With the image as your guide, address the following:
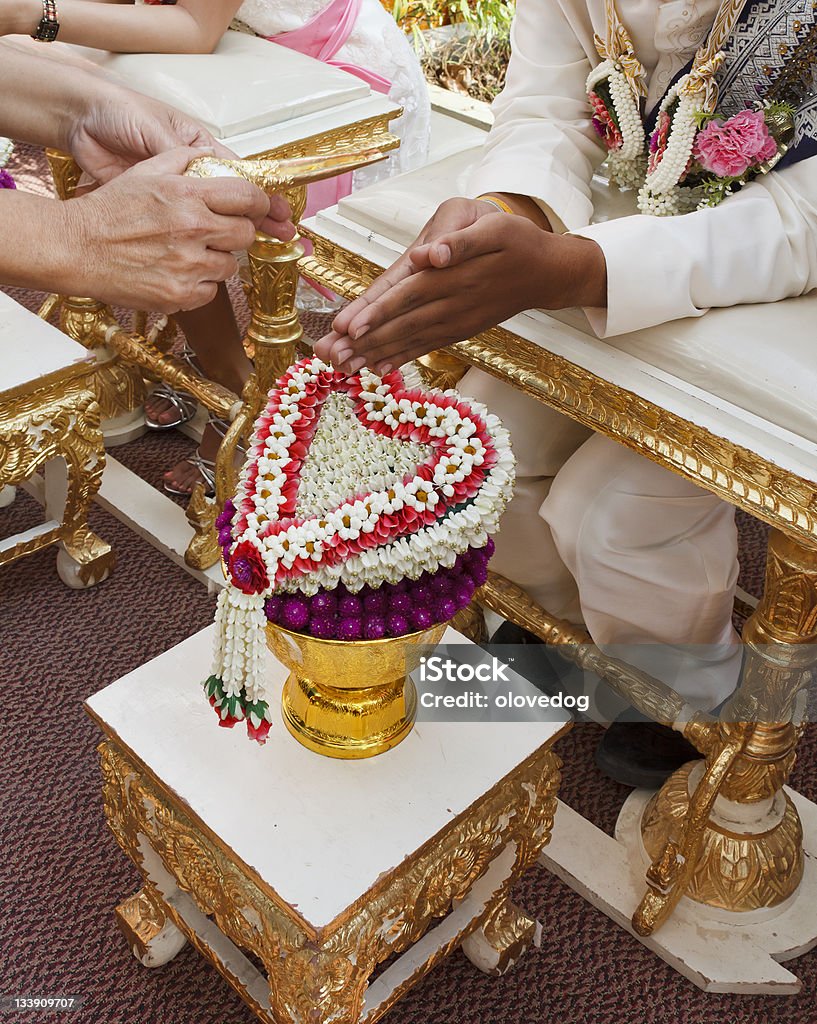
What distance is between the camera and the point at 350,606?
0.93 meters

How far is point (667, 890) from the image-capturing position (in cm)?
137

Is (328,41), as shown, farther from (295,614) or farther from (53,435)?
(295,614)

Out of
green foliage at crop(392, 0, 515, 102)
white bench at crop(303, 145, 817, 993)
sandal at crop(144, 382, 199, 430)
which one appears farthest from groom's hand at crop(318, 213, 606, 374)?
green foliage at crop(392, 0, 515, 102)

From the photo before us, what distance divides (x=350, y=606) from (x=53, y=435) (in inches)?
38.7

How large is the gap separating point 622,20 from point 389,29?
1.14 metres

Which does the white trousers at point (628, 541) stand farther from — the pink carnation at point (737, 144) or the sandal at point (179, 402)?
the sandal at point (179, 402)

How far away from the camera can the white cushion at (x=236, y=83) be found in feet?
5.48

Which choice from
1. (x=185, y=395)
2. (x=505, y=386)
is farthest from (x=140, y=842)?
(x=185, y=395)

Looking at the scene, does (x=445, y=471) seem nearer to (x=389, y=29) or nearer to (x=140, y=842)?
(x=140, y=842)

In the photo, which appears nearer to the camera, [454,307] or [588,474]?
[454,307]

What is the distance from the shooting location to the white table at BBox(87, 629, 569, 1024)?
979 millimetres

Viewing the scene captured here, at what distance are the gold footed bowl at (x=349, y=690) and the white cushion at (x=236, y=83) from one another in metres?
0.99

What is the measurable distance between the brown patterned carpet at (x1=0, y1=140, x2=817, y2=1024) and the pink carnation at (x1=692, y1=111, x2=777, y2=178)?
906mm

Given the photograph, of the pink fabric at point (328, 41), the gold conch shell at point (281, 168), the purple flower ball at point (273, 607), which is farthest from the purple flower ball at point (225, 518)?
the pink fabric at point (328, 41)
